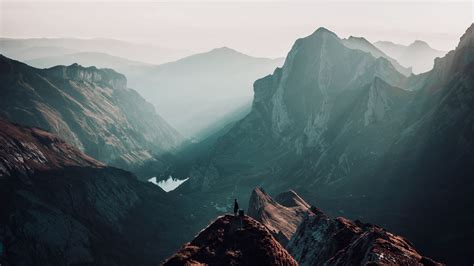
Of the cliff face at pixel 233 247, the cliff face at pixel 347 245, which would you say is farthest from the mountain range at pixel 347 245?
the cliff face at pixel 233 247

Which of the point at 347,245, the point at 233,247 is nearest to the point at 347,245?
the point at 347,245

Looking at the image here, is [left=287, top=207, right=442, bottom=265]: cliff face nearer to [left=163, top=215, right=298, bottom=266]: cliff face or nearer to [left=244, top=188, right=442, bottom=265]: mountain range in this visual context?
[left=244, top=188, right=442, bottom=265]: mountain range

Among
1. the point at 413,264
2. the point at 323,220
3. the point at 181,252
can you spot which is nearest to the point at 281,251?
the point at 181,252

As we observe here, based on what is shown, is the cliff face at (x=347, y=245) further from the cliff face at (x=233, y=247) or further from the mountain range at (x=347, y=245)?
the cliff face at (x=233, y=247)

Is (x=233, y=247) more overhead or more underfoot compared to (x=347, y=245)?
more overhead

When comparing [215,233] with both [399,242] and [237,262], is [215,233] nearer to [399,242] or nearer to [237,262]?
[237,262]

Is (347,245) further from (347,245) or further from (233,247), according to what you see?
(233,247)
